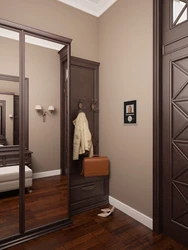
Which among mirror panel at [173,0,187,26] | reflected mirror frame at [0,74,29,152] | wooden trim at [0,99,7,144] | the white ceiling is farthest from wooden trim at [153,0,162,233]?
wooden trim at [0,99,7,144]

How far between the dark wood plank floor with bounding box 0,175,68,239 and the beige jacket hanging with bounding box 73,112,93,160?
47 centimetres

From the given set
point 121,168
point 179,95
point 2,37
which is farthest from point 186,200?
point 2,37

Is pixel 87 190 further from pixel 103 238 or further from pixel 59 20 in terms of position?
pixel 59 20

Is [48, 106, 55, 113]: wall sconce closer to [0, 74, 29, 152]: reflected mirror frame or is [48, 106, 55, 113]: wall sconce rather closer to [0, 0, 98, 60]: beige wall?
[0, 74, 29, 152]: reflected mirror frame

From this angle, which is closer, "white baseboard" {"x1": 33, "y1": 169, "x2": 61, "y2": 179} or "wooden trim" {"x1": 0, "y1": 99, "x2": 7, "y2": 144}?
"wooden trim" {"x1": 0, "y1": 99, "x2": 7, "y2": 144}

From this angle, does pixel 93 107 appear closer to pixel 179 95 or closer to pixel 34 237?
pixel 179 95

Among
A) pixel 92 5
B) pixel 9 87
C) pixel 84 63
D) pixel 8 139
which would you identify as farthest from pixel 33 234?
pixel 92 5

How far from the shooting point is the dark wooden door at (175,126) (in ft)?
5.83

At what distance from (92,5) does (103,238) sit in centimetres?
331

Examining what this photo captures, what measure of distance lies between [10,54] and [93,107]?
141cm

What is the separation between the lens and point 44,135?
2.08m

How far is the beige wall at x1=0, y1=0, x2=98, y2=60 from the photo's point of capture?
2.25m

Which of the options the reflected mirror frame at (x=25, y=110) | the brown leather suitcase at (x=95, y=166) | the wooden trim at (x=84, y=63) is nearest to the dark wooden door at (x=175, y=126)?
the brown leather suitcase at (x=95, y=166)

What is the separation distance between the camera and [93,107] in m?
2.83
